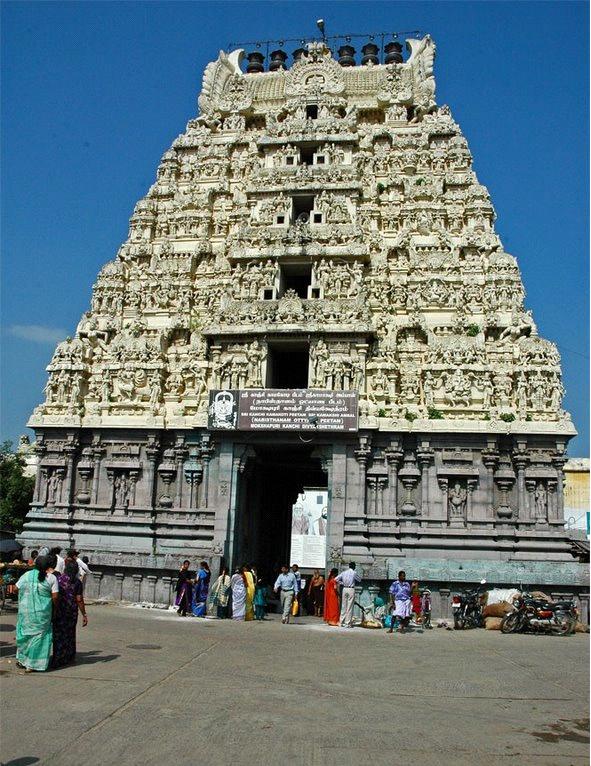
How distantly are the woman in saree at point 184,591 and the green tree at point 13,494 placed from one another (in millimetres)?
19612

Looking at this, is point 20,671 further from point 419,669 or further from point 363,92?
point 363,92

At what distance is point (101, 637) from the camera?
54.4 feet

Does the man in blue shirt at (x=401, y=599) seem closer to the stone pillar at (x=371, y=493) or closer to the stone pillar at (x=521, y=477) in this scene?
the stone pillar at (x=371, y=493)

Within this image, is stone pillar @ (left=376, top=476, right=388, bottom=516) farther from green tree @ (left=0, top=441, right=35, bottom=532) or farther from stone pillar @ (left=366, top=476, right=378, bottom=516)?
green tree @ (left=0, top=441, right=35, bottom=532)

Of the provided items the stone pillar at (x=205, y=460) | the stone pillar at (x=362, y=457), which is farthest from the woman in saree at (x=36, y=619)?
the stone pillar at (x=362, y=457)

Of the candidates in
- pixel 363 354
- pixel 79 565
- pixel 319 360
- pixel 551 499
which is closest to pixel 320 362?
pixel 319 360

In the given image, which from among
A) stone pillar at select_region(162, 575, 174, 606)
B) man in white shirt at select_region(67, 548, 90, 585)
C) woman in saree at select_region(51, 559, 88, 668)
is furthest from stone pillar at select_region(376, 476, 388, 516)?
woman in saree at select_region(51, 559, 88, 668)

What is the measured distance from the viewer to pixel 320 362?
27906 mm

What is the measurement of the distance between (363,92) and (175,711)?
3241 cm

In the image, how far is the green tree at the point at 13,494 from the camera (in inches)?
1606

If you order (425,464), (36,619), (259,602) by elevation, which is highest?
(425,464)

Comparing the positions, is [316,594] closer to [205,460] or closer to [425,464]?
[425,464]

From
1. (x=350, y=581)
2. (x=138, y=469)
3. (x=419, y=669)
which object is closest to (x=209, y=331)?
(x=138, y=469)

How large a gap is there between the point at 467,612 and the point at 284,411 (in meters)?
9.36
